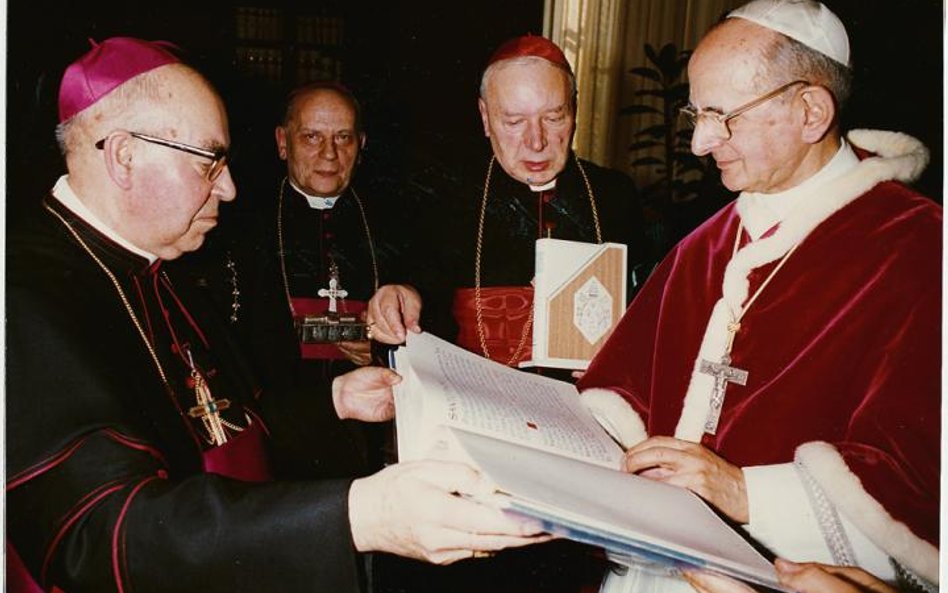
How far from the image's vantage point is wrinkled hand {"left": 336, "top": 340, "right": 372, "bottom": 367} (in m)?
3.38

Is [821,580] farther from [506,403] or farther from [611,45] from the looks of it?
[611,45]

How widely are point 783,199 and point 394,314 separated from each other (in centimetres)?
121

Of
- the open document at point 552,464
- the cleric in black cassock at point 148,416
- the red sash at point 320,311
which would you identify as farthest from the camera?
the red sash at point 320,311

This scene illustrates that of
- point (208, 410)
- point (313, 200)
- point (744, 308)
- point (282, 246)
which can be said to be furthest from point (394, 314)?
point (313, 200)

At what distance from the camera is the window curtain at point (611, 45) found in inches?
161

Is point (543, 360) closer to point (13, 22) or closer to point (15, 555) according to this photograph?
point (15, 555)

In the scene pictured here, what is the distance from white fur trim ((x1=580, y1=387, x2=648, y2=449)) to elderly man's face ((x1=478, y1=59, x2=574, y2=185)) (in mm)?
1332

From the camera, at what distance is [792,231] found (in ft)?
5.83

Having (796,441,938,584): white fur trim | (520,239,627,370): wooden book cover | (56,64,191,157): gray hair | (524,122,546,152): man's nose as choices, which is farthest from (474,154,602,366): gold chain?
(56,64,191,157): gray hair

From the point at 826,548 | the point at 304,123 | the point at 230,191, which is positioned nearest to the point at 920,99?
the point at 826,548

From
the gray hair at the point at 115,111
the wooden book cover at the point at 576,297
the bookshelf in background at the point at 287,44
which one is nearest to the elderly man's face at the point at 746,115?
the wooden book cover at the point at 576,297

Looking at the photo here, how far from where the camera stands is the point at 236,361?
2.12 m

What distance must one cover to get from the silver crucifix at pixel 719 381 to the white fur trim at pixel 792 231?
0.02 metres

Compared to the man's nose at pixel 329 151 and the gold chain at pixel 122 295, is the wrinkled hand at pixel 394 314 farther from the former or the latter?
the man's nose at pixel 329 151
